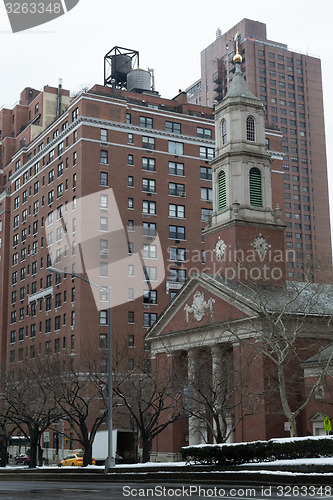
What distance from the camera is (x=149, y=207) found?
9050 cm

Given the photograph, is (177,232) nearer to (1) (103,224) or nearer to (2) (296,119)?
(1) (103,224)

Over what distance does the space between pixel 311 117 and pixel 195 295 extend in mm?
107784

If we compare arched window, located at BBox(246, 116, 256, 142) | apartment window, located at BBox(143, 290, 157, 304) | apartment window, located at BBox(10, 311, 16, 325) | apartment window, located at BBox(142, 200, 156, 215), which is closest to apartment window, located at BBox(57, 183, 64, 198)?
apartment window, located at BBox(142, 200, 156, 215)

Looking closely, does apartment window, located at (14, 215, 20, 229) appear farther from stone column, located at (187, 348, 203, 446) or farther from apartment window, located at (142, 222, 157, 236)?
stone column, located at (187, 348, 203, 446)

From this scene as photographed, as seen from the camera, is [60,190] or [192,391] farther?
[60,190]

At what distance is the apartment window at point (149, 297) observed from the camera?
286 ft

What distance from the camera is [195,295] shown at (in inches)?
2339

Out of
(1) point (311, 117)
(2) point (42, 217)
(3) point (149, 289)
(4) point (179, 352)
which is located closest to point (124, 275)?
(3) point (149, 289)

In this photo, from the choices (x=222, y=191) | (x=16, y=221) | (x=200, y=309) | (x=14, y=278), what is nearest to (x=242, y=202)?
(x=222, y=191)

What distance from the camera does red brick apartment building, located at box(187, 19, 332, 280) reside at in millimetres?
150250

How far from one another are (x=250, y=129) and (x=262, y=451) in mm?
38874

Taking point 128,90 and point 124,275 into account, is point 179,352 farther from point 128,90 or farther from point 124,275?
point 128,90

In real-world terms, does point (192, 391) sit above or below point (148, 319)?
below

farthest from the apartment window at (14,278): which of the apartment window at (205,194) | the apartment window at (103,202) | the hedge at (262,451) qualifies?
the hedge at (262,451)
